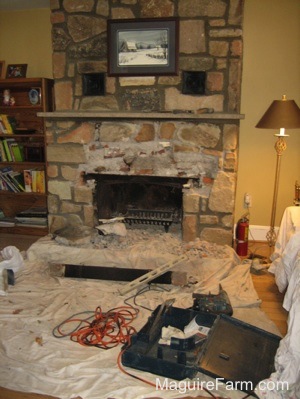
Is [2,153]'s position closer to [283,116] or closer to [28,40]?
[28,40]

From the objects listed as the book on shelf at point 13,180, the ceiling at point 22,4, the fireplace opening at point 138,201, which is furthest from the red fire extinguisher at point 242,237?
the ceiling at point 22,4

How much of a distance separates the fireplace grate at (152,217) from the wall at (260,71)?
2.64 feet

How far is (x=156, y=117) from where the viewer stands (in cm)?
331

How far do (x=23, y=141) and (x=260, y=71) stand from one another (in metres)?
2.66

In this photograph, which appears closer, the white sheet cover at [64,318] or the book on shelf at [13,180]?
→ the white sheet cover at [64,318]

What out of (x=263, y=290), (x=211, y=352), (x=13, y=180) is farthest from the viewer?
(x=13, y=180)

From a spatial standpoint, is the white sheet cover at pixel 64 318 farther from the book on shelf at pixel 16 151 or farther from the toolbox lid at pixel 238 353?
the book on shelf at pixel 16 151

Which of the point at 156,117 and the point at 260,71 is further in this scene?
the point at 260,71

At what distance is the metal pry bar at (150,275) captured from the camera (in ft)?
9.39

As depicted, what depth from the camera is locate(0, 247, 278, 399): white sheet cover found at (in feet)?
6.50

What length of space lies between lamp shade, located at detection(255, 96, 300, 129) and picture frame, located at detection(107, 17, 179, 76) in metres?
0.87

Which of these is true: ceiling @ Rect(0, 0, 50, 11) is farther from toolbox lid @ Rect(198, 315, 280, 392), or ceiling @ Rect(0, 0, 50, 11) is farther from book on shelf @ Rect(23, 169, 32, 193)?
toolbox lid @ Rect(198, 315, 280, 392)

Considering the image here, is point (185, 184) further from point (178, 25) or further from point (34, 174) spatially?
point (34, 174)

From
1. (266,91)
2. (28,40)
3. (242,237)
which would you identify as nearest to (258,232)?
(242,237)
